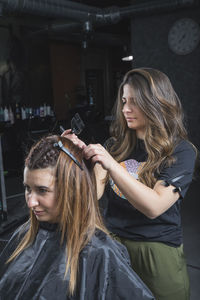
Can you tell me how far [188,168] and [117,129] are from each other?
387 millimetres

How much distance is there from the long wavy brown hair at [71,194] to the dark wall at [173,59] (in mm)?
4046

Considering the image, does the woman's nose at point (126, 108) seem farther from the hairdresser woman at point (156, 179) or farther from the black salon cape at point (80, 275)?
the black salon cape at point (80, 275)

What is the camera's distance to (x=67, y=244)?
980mm

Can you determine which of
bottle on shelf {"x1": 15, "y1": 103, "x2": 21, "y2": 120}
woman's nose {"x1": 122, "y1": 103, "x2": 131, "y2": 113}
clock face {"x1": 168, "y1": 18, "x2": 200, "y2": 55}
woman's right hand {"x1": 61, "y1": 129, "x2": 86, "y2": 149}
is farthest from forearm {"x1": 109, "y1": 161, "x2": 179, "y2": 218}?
bottle on shelf {"x1": 15, "y1": 103, "x2": 21, "y2": 120}

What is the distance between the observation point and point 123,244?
1161mm

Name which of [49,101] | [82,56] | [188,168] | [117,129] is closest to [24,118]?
[49,101]

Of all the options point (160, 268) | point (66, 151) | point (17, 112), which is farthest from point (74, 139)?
point (17, 112)

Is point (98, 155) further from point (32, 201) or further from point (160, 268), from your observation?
point (160, 268)

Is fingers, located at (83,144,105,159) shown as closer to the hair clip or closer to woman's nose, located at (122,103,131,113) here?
the hair clip

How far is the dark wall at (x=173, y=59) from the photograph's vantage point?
181 inches

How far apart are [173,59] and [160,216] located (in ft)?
13.5

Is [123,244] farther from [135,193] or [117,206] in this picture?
[135,193]

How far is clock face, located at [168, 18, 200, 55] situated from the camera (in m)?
4.48

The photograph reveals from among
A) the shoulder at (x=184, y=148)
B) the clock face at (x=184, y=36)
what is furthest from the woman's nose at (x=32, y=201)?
the clock face at (x=184, y=36)
